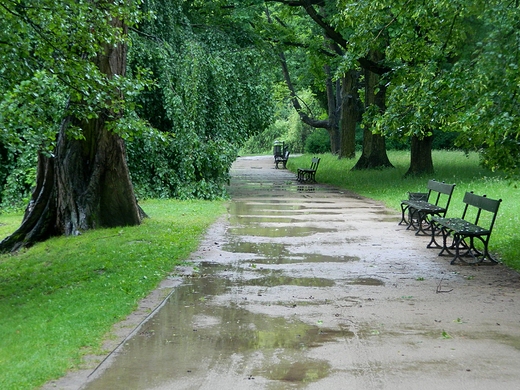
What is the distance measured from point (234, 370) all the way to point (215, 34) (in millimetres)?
19234

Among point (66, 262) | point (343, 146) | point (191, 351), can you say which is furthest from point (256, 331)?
point (343, 146)

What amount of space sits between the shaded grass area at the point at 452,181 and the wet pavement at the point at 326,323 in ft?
4.65

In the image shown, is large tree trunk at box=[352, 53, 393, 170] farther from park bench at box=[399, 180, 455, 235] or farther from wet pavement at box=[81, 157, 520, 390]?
wet pavement at box=[81, 157, 520, 390]

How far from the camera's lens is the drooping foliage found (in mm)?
20750

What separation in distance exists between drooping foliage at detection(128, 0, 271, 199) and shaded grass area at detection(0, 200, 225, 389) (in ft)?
14.5

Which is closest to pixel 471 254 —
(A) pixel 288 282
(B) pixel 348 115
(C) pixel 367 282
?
(C) pixel 367 282

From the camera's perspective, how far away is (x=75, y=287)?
9211 mm

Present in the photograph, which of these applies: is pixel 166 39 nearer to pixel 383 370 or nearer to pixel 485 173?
pixel 485 173

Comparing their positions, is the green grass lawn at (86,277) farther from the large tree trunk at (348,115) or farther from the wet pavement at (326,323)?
the large tree trunk at (348,115)

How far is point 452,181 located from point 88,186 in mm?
13493

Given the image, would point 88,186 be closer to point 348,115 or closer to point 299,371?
point 299,371

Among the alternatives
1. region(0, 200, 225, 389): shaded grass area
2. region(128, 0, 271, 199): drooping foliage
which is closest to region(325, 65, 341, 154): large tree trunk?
region(128, 0, 271, 199): drooping foliage

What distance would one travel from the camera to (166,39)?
22203 mm

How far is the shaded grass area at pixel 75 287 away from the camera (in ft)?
19.7
